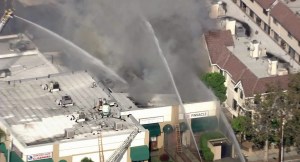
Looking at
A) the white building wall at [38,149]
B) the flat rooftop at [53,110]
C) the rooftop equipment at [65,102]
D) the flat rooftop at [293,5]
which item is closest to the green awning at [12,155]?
the white building wall at [38,149]

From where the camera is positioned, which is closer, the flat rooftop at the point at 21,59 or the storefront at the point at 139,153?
the storefront at the point at 139,153

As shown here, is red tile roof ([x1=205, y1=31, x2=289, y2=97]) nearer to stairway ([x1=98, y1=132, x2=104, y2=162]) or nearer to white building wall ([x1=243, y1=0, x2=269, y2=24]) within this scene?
white building wall ([x1=243, y1=0, x2=269, y2=24])

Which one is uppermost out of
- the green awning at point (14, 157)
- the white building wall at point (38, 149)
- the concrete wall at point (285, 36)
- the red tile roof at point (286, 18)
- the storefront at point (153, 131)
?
the red tile roof at point (286, 18)

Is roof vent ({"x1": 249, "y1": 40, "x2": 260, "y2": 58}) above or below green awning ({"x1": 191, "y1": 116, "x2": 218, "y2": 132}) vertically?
above

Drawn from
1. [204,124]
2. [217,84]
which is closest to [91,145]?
[204,124]

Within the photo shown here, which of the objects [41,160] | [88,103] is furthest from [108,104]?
[41,160]

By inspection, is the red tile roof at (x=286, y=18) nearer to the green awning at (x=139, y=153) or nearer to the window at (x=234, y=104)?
the window at (x=234, y=104)

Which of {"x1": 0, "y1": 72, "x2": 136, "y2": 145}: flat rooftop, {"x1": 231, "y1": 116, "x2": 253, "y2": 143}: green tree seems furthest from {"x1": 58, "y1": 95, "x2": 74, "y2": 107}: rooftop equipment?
{"x1": 231, "y1": 116, "x2": 253, "y2": 143}: green tree
